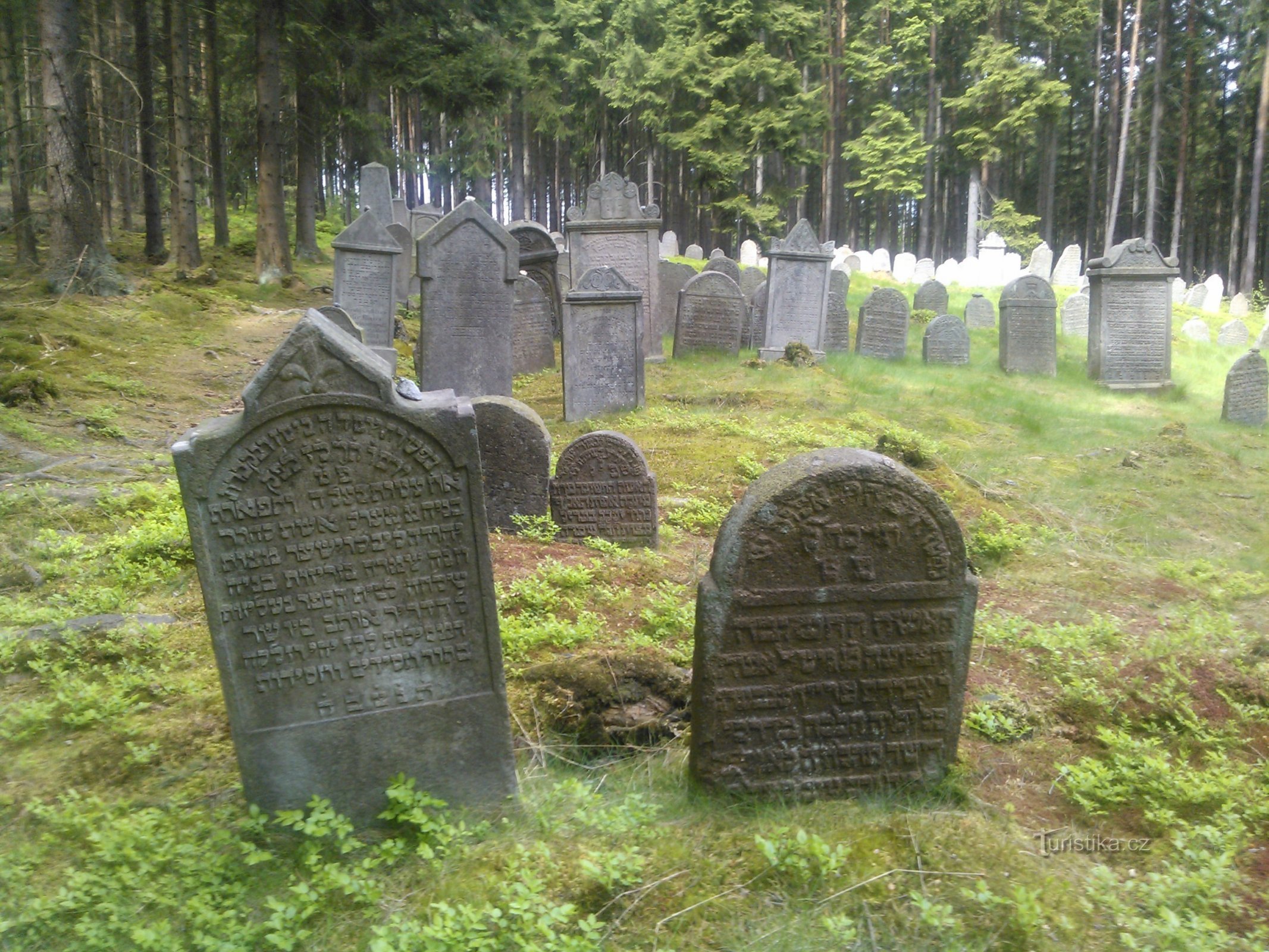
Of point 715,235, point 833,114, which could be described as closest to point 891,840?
point 715,235

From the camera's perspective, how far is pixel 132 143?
24812mm

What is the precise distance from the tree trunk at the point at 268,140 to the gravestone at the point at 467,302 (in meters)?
7.68

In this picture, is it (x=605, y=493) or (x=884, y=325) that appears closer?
(x=605, y=493)

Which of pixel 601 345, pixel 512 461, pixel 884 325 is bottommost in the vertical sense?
pixel 512 461

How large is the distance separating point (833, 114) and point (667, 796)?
36.0 meters

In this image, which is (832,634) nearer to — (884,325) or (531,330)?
(531,330)

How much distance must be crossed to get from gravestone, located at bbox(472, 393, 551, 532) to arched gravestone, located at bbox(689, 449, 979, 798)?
11.5 feet

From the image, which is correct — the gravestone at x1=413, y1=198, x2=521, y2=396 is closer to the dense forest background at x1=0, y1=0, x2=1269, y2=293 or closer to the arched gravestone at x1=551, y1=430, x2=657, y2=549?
the dense forest background at x1=0, y1=0, x2=1269, y2=293

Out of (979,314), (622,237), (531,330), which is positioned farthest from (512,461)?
(979,314)

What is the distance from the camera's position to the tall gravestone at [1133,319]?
1383 cm

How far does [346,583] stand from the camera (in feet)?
10.6

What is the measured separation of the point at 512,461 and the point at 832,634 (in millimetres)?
3803

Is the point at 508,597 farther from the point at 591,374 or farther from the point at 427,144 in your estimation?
the point at 427,144

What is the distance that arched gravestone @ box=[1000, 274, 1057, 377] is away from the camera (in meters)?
15.0
